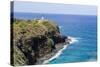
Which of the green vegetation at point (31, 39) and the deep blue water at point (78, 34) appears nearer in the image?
the green vegetation at point (31, 39)

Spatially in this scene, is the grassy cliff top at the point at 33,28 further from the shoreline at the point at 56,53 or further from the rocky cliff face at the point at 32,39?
the shoreline at the point at 56,53

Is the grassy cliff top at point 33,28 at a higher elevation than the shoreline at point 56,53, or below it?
higher

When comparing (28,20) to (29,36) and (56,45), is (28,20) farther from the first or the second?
(56,45)

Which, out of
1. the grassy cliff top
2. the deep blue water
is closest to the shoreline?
the deep blue water

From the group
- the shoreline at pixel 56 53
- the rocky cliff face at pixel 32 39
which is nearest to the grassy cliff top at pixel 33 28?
the rocky cliff face at pixel 32 39

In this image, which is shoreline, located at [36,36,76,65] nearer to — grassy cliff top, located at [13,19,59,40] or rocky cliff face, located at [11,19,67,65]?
rocky cliff face, located at [11,19,67,65]
